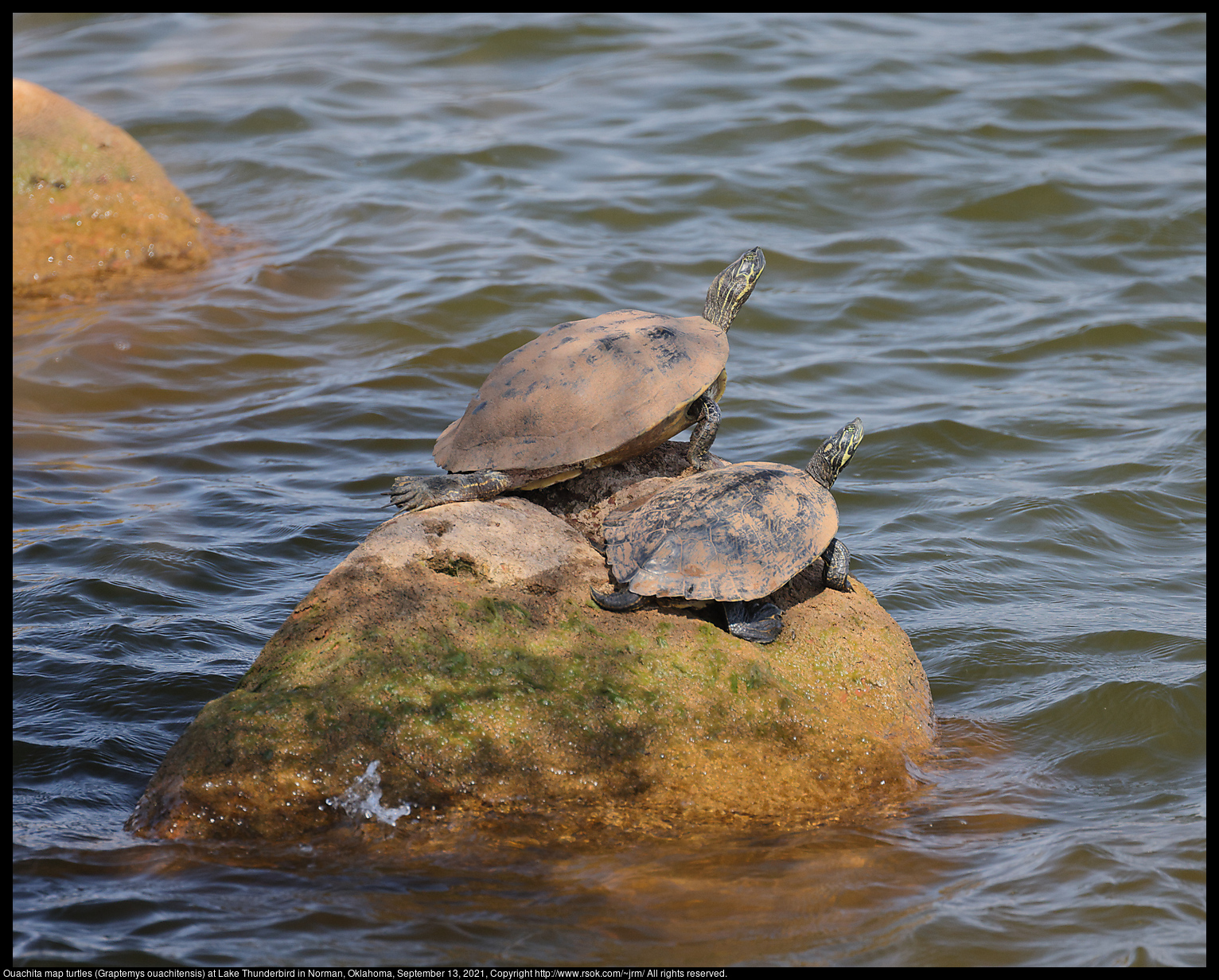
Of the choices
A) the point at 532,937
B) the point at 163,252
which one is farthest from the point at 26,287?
the point at 532,937

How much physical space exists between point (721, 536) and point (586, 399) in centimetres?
69

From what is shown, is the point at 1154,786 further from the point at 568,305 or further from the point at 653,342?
the point at 568,305

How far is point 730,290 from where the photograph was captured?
15.1ft

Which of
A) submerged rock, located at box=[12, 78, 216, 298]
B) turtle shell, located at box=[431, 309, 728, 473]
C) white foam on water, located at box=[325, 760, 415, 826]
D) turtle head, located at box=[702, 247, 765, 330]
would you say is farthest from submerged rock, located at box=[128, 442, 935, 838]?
submerged rock, located at box=[12, 78, 216, 298]

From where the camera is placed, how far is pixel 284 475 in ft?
20.1

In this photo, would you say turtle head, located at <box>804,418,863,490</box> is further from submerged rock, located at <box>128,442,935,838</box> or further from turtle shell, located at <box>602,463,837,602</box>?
submerged rock, located at <box>128,442,935,838</box>

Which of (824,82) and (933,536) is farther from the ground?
(824,82)

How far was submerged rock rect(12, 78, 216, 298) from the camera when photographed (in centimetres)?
831

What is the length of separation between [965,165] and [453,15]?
23.1ft

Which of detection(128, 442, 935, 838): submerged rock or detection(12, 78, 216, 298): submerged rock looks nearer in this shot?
detection(128, 442, 935, 838): submerged rock

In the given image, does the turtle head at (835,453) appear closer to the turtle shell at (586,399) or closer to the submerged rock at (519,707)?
the turtle shell at (586,399)

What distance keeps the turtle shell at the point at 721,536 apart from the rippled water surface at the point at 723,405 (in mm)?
767

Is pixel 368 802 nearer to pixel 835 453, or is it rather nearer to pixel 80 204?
pixel 835 453

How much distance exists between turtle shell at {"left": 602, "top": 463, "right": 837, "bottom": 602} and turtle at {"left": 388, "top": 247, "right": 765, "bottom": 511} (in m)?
0.25
